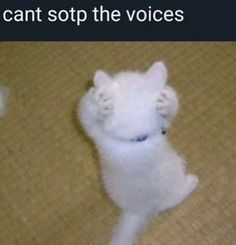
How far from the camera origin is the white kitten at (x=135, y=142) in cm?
115

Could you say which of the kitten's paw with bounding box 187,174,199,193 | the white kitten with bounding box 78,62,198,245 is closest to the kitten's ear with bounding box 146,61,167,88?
the white kitten with bounding box 78,62,198,245

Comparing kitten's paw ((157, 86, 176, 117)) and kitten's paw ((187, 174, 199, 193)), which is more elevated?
kitten's paw ((157, 86, 176, 117))

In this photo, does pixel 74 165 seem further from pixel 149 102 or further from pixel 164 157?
pixel 149 102

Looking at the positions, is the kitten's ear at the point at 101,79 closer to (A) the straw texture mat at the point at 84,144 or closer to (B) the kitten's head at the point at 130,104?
(B) the kitten's head at the point at 130,104

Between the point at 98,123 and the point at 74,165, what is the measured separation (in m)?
0.42

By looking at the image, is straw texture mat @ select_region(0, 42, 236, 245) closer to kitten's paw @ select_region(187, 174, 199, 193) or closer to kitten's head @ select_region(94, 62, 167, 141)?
kitten's paw @ select_region(187, 174, 199, 193)

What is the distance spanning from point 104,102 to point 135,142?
0.44 feet

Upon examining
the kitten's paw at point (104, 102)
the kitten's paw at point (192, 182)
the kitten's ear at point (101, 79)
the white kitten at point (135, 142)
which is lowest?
the kitten's paw at point (192, 182)

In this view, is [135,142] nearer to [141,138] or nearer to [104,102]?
[141,138]

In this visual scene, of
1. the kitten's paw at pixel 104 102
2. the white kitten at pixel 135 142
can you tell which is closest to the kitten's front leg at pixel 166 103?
the white kitten at pixel 135 142

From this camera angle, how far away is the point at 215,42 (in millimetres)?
1708

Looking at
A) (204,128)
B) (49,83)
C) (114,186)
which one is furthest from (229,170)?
(49,83)

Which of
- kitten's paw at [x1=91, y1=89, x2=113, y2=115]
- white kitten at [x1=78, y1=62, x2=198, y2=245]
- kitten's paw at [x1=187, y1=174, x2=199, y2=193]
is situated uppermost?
kitten's paw at [x1=91, y1=89, x2=113, y2=115]

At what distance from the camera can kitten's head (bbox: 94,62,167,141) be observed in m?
1.14
